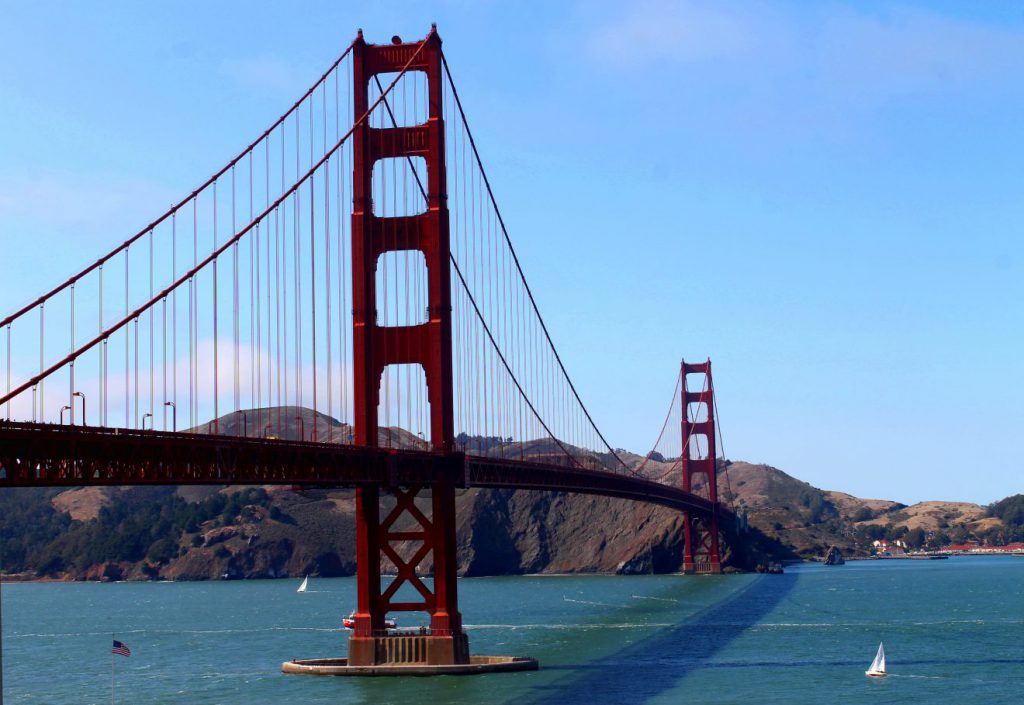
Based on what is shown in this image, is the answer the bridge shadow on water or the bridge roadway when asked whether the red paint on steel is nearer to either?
the bridge roadway

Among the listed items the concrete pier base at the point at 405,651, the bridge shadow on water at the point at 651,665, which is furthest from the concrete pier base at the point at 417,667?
the bridge shadow on water at the point at 651,665

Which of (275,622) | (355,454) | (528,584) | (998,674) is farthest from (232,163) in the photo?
(528,584)

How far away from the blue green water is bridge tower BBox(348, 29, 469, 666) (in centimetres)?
246

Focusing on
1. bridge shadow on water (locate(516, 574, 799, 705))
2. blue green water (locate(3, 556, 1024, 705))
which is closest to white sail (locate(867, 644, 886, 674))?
blue green water (locate(3, 556, 1024, 705))

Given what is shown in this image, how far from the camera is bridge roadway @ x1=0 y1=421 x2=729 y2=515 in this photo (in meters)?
35.8

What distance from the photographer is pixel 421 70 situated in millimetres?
63188

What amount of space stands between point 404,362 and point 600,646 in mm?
21066

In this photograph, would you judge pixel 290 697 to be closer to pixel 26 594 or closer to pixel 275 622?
pixel 275 622

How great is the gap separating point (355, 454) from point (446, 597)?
7750mm

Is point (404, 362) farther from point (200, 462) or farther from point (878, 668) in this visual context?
point (878, 668)

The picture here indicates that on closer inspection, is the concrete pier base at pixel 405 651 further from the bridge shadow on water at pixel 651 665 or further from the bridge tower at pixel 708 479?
the bridge tower at pixel 708 479

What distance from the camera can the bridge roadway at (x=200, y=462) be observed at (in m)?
35.8

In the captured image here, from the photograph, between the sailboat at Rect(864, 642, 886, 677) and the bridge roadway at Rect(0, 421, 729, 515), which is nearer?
the bridge roadway at Rect(0, 421, 729, 515)

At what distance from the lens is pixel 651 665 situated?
64812 millimetres
